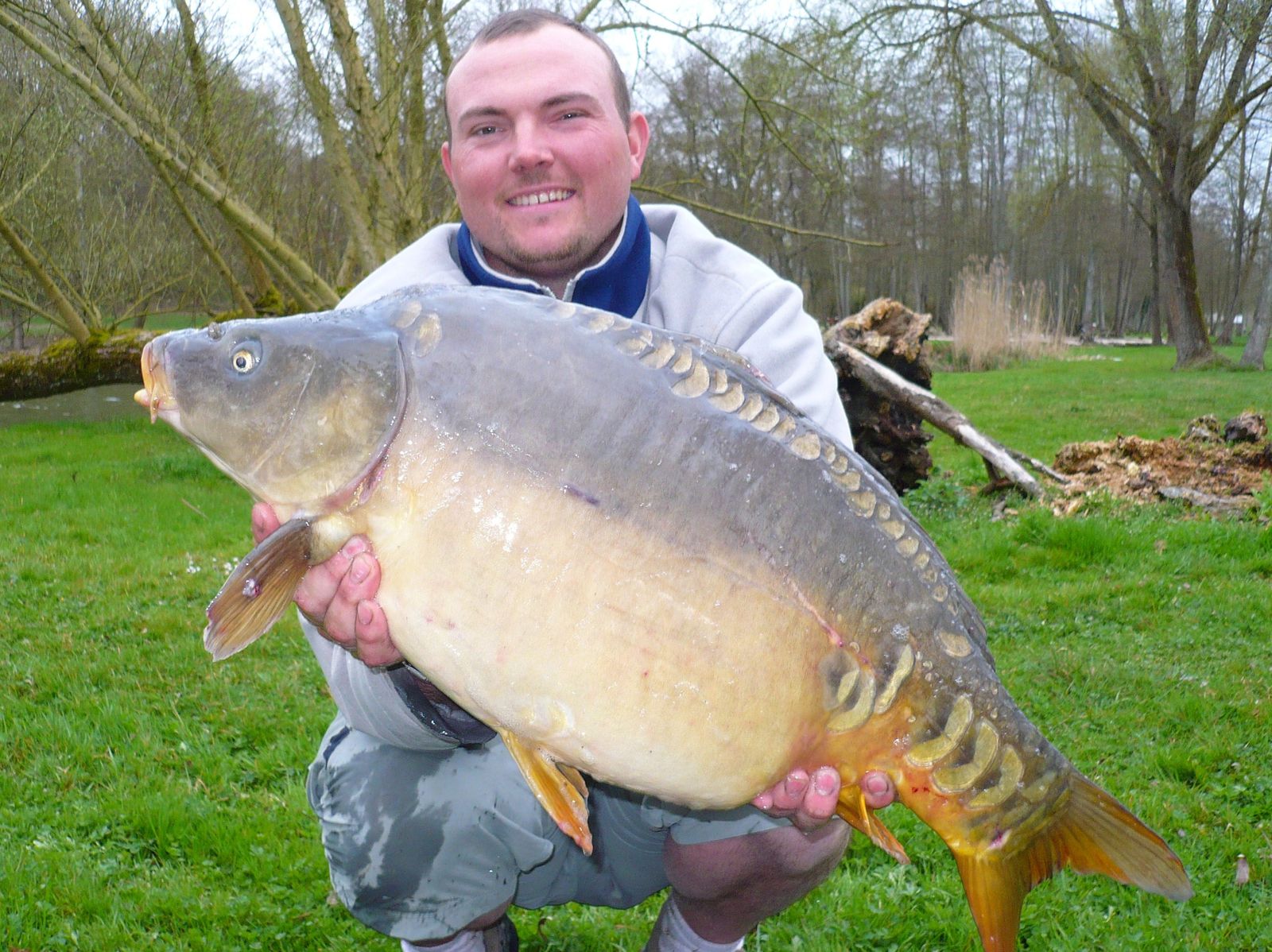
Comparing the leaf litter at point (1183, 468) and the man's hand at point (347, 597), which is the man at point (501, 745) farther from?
the leaf litter at point (1183, 468)

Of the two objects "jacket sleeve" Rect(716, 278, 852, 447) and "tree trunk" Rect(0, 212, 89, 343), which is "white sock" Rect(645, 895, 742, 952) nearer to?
"jacket sleeve" Rect(716, 278, 852, 447)

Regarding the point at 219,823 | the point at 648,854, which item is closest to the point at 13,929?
the point at 219,823

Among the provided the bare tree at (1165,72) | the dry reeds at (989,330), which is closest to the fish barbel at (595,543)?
the bare tree at (1165,72)

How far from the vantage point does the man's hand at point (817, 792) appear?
1.45 m

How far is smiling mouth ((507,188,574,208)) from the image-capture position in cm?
214

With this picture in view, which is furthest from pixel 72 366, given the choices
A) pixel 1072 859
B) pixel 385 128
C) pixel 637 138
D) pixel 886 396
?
pixel 1072 859

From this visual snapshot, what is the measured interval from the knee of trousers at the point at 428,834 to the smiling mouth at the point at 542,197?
3.44ft

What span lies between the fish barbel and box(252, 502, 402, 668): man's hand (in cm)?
2

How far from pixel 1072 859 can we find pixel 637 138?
1.70 metres

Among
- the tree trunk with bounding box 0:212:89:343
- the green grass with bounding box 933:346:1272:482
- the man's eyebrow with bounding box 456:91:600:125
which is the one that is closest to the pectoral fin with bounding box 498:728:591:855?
the man's eyebrow with bounding box 456:91:600:125

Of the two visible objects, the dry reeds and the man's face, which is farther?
the dry reeds

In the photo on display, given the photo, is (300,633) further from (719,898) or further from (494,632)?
(494,632)

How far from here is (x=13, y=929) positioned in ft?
7.03

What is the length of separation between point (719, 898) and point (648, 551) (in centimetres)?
85
